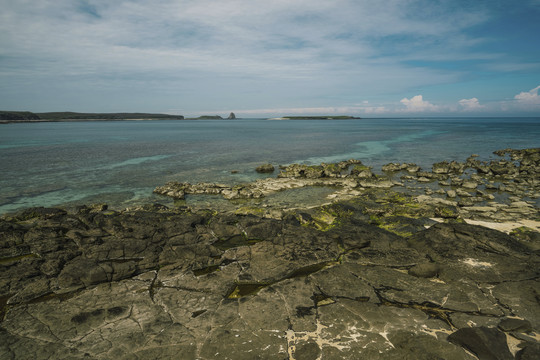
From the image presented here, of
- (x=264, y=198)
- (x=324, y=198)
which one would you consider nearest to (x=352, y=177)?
(x=324, y=198)

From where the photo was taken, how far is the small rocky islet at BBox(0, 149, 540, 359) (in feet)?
23.0

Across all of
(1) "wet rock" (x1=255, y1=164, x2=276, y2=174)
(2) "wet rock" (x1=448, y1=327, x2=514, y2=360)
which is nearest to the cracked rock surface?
(2) "wet rock" (x1=448, y1=327, x2=514, y2=360)

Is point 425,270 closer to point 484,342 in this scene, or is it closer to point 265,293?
point 484,342

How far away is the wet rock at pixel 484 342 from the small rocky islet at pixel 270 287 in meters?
0.03

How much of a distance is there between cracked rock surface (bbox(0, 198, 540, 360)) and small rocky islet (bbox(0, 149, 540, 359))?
47 millimetres

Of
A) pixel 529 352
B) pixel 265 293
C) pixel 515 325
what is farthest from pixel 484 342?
pixel 265 293

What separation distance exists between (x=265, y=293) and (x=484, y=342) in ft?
20.1

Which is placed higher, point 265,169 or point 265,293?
point 265,169

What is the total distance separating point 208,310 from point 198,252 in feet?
13.3

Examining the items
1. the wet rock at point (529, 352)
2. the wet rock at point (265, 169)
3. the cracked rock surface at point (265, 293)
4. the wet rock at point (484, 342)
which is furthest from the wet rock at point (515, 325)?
the wet rock at point (265, 169)

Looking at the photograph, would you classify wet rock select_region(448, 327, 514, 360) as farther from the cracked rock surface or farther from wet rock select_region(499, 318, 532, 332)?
wet rock select_region(499, 318, 532, 332)

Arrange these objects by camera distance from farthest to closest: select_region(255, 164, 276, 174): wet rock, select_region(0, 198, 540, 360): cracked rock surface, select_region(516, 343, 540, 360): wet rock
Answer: select_region(255, 164, 276, 174): wet rock, select_region(0, 198, 540, 360): cracked rock surface, select_region(516, 343, 540, 360): wet rock

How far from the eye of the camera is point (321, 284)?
9.75 metres

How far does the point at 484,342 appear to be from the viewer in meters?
6.65
